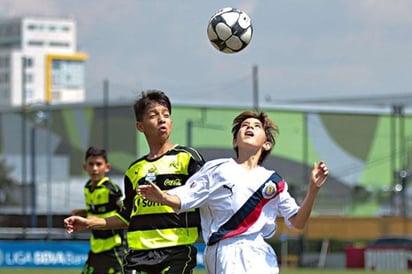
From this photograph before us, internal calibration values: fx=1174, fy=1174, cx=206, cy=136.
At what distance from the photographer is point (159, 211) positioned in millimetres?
9266

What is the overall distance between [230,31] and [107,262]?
463 cm

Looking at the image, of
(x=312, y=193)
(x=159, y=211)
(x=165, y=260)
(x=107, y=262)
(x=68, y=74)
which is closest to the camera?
(x=312, y=193)

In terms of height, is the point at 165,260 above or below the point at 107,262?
above

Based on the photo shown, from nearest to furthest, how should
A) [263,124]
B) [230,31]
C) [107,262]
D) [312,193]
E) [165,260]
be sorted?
[312,193], [263,124], [165,260], [230,31], [107,262]

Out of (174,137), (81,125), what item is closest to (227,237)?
(174,137)

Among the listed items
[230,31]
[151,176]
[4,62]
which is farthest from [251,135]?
[4,62]

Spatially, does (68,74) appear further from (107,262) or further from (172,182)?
(172,182)

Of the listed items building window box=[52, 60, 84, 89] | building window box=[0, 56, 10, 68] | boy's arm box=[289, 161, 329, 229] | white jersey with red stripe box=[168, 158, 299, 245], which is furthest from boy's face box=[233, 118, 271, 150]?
building window box=[0, 56, 10, 68]

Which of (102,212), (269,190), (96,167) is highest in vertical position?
(269,190)

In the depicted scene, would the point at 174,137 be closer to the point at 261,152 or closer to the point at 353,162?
the point at 353,162

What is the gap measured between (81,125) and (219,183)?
59.1 meters

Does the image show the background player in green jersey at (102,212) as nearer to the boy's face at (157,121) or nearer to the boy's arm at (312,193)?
the boy's face at (157,121)

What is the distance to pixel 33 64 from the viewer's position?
17825cm

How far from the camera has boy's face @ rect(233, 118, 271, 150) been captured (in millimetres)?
8508
